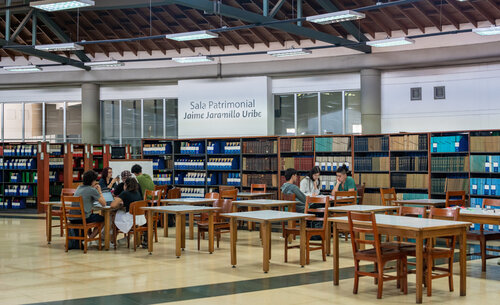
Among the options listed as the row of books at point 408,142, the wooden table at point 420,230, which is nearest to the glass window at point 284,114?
the row of books at point 408,142

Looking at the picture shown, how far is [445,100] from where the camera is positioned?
14117 mm

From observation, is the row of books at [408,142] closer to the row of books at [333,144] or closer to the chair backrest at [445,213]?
the row of books at [333,144]

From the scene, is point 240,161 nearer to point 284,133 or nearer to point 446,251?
point 284,133

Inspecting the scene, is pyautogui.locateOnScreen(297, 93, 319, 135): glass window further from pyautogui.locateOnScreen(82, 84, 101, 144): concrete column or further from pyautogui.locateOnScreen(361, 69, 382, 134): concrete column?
pyautogui.locateOnScreen(82, 84, 101, 144): concrete column

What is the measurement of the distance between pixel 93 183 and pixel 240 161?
521cm

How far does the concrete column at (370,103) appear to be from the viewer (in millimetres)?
14625

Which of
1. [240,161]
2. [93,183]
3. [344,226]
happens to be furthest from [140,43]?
[344,226]

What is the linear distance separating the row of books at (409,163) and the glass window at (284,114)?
4.38 m

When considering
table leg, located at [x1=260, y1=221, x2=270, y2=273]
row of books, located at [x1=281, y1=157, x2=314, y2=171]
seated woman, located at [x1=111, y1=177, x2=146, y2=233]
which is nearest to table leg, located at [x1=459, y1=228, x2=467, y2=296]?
table leg, located at [x1=260, y1=221, x2=270, y2=273]

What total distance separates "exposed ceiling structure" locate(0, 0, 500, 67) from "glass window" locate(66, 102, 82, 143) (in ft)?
5.68

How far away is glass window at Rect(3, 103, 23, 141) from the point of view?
18.6 meters

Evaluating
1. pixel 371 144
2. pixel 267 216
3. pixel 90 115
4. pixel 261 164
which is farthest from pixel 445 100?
pixel 90 115

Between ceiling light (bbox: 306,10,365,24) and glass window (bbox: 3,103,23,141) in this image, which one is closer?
ceiling light (bbox: 306,10,365,24)

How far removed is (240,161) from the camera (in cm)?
1410
